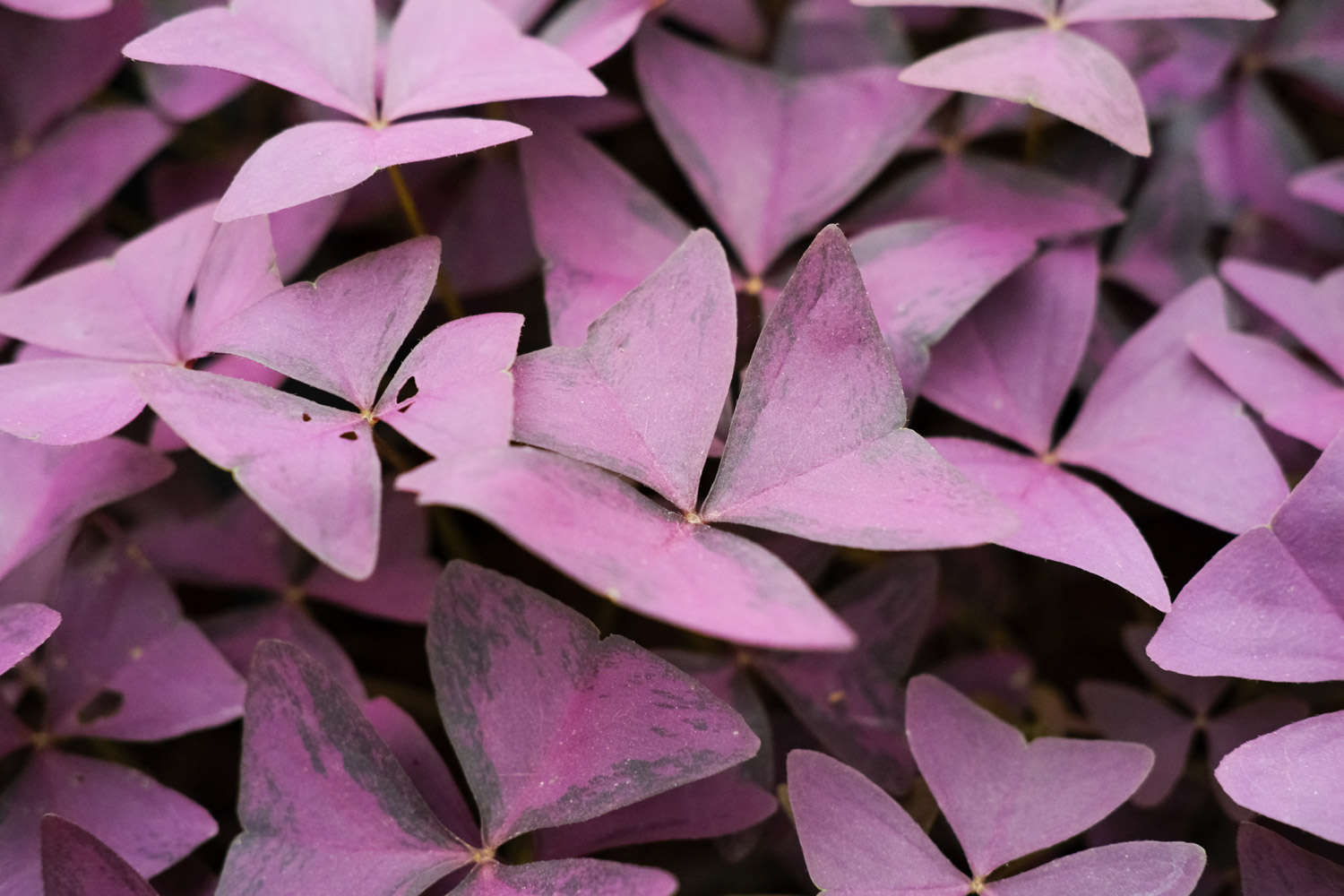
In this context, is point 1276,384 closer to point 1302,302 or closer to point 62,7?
point 1302,302

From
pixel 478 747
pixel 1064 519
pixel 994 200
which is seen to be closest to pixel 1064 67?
pixel 994 200

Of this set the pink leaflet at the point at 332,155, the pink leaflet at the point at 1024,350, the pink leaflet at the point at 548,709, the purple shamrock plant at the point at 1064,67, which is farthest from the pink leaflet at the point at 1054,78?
the pink leaflet at the point at 548,709

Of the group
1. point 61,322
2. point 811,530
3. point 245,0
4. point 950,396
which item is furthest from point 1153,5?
point 61,322

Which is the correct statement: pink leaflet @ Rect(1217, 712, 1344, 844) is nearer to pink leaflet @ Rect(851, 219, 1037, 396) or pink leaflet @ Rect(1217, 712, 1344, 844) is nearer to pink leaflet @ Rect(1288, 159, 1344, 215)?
pink leaflet @ Rect(851, 219, 1037, 396)

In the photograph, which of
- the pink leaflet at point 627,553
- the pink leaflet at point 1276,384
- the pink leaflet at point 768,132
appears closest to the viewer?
the pink leaflet at point 627,553

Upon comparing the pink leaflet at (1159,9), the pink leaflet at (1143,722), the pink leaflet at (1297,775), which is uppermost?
the pink leaflet at (1159,9)

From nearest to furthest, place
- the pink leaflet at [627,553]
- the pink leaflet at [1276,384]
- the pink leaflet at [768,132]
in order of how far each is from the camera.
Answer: the pink leaflet at [627,553] → the pink leaflet at [1276,384] → the pink leaflet at [768,132]

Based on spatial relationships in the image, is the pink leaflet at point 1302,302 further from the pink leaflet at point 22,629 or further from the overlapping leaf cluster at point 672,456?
the pink leaflet at point 22,629
